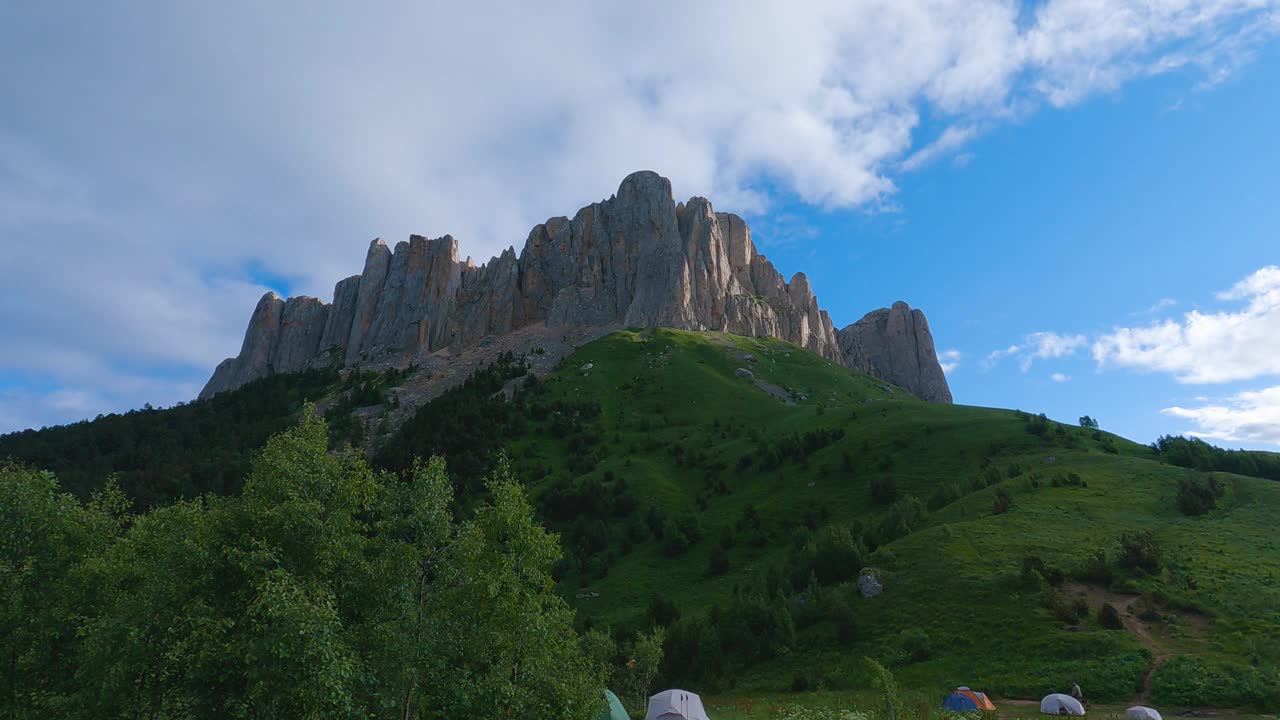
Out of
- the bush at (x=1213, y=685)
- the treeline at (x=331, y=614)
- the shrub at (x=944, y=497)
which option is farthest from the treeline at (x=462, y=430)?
the bush at (x=1213, y=685)

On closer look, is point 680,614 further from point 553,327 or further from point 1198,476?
point 553,327

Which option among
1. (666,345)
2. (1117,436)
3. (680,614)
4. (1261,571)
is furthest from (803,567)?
(666,345)

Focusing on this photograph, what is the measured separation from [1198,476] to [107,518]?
8228 centimetres

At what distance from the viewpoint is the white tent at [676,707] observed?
30562 mm

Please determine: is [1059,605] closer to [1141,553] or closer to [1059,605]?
[1059,605]

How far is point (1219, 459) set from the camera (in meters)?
69.1

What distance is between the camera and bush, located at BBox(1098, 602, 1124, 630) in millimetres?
37594

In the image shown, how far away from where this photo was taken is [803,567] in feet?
180

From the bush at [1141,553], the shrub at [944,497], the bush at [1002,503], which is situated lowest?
the bush at [1141,553]

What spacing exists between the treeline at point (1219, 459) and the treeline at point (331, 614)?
245 feet

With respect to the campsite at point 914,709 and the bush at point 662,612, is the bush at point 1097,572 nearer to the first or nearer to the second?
the campsite at point 914,709

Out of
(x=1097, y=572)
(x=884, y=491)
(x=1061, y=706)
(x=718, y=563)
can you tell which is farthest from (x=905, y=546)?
(x=1061, y=706)

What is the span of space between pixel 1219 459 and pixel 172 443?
17782 cm

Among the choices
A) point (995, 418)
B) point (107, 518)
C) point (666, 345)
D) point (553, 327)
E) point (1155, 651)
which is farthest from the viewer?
point (553, 327)
